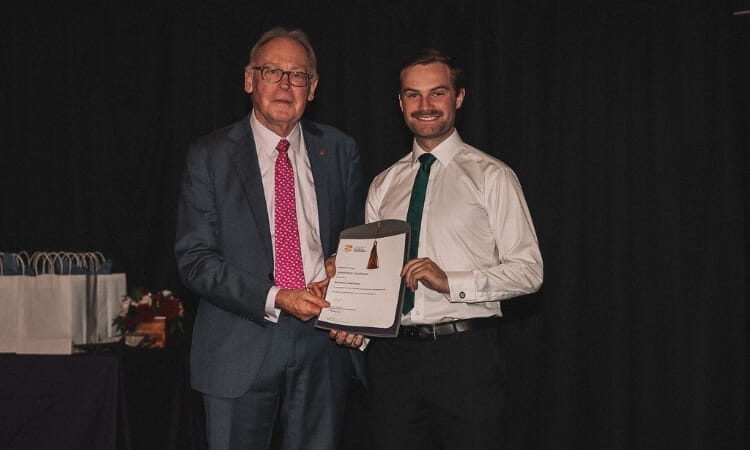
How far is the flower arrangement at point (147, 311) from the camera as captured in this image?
3559mm

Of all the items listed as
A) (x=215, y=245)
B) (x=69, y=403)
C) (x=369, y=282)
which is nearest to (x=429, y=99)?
(x=369, y=282)

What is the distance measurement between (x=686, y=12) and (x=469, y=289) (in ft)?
7.89

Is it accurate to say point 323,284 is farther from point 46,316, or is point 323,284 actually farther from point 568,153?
point 568,153

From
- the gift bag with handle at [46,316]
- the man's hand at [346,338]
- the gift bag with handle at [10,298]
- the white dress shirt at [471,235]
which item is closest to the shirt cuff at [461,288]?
the white dress shirt at [471,235]

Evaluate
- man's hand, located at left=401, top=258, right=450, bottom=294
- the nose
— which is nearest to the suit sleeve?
the nose

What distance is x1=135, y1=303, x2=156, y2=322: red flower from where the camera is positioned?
140 inches

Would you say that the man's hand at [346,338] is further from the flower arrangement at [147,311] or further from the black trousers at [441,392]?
the flower arrangement at [147,311]

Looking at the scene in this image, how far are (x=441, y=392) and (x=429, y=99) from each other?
1.08m

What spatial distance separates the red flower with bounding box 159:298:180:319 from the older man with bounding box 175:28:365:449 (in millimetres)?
1321

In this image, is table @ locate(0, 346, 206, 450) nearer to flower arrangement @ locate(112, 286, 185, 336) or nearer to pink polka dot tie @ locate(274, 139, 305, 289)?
flower arrangement @ locate(112, 286, 185, 336)

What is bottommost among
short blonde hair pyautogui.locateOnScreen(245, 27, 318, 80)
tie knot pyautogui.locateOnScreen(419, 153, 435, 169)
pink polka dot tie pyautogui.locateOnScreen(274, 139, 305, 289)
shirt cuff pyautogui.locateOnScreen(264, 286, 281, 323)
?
shirt cuff pyautogui.locateOnScreen(264, 286, 281, 323)

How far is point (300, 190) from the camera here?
249 cm

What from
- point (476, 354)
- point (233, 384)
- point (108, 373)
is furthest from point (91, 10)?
point (476, 354)

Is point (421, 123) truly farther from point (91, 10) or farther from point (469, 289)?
point (91, 10)
